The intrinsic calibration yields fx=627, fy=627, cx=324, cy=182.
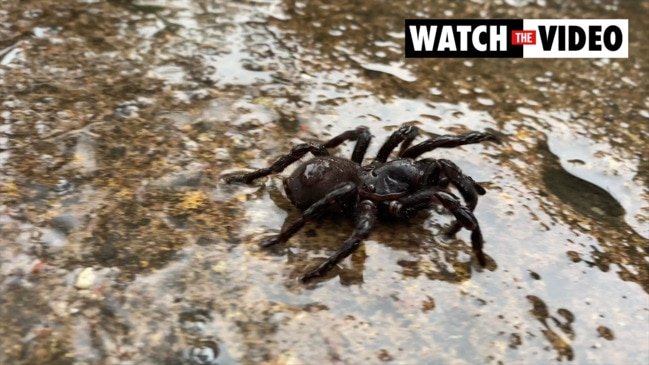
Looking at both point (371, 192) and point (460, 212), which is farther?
point (371, 192)

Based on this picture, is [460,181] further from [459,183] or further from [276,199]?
[276,199]

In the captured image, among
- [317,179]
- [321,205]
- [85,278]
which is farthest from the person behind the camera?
[317,179]

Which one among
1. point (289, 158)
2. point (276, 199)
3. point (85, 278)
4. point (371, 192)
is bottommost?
point (85, 278)

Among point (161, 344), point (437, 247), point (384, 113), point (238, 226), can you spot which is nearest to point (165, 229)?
point (238, 226)

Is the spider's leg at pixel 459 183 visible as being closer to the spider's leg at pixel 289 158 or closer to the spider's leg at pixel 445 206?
the spider's leg at pixel 445 206

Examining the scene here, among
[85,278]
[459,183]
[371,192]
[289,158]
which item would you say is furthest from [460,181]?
[85,278]

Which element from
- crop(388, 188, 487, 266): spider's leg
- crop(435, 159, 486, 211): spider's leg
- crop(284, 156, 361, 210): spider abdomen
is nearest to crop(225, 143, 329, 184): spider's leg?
crop(284, 156, 361, 210): spider abdomen

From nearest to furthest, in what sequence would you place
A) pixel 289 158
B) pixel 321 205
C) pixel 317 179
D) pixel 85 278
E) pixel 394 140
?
pixel 85 278 → pixel 321 205 → pixel 317 179 → pixel 289 158 → pixel 394 140
